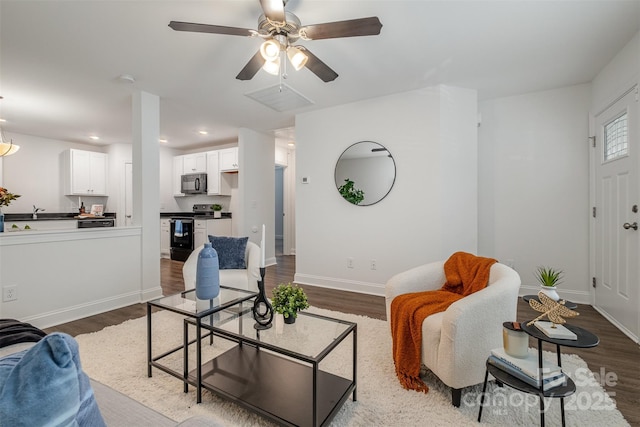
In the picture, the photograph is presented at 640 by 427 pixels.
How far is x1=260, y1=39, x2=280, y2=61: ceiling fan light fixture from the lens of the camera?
6.34 feet

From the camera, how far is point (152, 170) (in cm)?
352

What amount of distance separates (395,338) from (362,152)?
249 centimetres

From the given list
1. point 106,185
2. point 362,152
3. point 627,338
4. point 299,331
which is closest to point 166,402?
point 299,331

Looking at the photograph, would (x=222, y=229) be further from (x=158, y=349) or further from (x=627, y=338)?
(x=627, y=338)

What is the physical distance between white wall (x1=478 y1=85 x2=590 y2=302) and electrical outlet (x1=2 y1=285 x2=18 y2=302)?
4.88 metres

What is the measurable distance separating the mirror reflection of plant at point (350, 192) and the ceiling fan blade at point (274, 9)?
234cm

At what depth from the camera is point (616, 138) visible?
2.83 m

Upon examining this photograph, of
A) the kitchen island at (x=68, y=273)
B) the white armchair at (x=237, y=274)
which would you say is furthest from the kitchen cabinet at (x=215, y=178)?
the white armchair at (x=237, y=274)

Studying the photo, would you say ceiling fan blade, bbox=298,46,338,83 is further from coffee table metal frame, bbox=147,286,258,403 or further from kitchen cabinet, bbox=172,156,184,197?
Answer: kitchen cabinet, bbox=172,156,184,197

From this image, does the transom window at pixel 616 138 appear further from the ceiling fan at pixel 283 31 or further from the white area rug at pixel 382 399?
the ceiling fan at pixel 283 31

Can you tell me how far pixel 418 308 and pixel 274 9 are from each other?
78.1 inches

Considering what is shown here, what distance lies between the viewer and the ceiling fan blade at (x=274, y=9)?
1.66 metres

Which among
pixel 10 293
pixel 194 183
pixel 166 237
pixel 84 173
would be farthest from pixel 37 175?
pixel 10 293

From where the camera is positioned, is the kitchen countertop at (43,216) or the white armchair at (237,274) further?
the kitchen countertop at (43,216)
